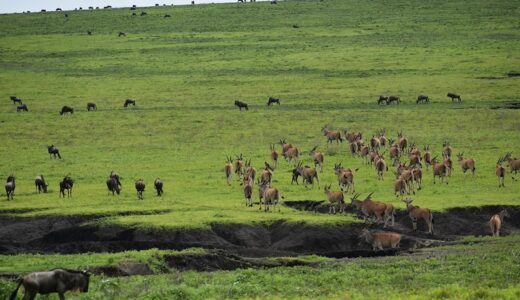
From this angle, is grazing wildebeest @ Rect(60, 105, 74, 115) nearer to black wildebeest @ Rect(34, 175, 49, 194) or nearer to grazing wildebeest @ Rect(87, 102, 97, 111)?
grazing wildebeest @ Rect(87, 102, 97, 111)

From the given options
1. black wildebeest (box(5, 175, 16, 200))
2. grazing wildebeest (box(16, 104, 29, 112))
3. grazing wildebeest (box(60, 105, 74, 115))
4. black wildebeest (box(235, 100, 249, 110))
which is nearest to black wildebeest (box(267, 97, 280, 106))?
black wildebeest (box(235, 100, 249, 110))

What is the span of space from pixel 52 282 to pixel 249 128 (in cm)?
3781

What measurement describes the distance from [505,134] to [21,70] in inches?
1877

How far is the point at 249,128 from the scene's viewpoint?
58.1 metres

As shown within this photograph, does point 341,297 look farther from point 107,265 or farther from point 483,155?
point 483,155

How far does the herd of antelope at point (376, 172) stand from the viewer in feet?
109

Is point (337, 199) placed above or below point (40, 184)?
below

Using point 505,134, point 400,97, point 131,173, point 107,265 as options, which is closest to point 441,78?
point 400,97

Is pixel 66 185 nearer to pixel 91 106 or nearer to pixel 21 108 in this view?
pixel 91 106

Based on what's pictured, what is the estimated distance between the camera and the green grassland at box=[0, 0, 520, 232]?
3956cm

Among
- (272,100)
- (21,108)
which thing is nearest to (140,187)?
(272,100)

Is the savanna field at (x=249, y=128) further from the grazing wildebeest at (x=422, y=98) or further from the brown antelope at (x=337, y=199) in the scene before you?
the grazing wildebeest at (x=422, y=98)

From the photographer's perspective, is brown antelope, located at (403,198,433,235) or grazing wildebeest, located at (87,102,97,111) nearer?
brown antelope, located at (403,198,433,235)

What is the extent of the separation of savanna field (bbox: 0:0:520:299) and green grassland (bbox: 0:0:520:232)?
214 mm
